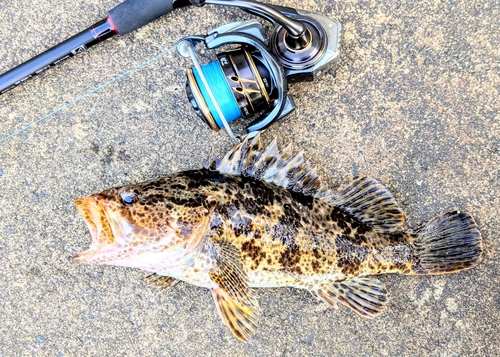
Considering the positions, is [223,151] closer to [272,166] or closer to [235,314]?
[272,166]

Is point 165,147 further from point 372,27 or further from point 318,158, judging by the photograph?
point 372,27

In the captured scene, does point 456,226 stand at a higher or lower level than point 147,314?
lower

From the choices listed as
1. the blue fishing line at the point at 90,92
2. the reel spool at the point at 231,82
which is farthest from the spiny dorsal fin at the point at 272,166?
the blue fishing line at the point at 90,92

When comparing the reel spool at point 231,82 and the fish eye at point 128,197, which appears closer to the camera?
the fish eye at point 128,197

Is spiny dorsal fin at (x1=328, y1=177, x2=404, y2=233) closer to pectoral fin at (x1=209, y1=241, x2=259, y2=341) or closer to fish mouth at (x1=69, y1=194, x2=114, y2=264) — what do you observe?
pectoral fin at (x1=209, y1=241, x2=259, y2=341)

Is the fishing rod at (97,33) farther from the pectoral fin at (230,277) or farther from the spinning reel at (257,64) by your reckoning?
the pectoral fin at (230,277)

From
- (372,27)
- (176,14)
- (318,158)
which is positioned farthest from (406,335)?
(176,14)
